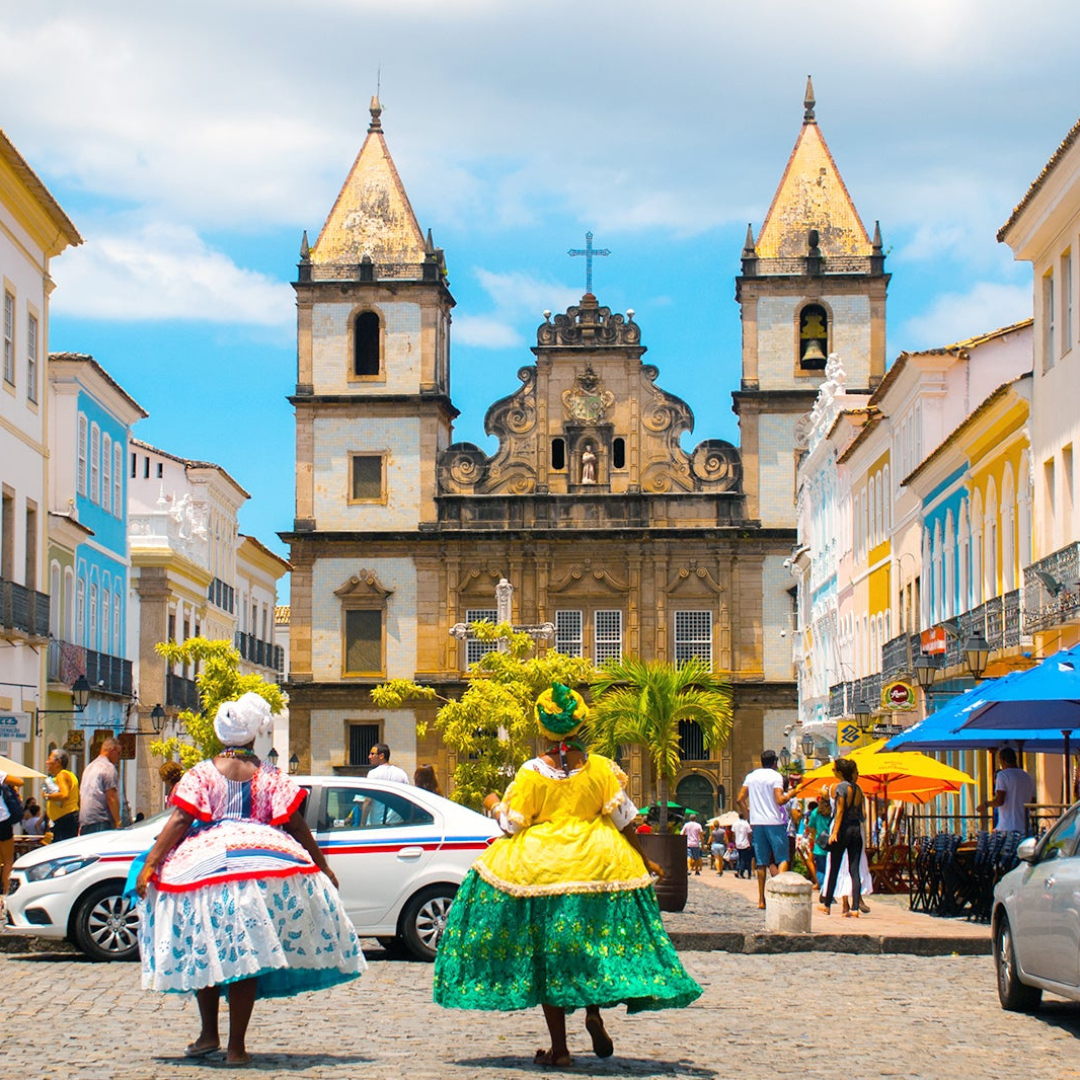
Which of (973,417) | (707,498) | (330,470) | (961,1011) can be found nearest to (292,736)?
(330,470)

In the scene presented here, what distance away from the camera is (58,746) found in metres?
39.2

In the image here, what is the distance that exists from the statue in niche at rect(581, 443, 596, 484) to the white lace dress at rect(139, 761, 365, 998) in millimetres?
53495

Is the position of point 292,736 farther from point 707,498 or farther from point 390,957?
point 390,957

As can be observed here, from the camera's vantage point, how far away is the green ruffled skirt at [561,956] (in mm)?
9648

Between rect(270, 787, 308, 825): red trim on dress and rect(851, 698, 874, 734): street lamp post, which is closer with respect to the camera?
rect(270, 787, 308, 825): red trim on dress

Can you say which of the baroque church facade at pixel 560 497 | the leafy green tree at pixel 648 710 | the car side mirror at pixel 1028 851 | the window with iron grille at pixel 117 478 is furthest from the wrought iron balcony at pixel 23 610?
the baroque church facade at pixel 560 497

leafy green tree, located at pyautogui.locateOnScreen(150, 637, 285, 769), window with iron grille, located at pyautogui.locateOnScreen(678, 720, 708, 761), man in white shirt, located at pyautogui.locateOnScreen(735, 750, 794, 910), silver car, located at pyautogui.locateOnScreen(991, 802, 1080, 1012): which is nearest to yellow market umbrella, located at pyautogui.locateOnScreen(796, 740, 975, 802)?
man in white shirt, located at pyautogui.locateOnScreen(735, 750, 794, 910)

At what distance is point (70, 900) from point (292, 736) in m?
46.5

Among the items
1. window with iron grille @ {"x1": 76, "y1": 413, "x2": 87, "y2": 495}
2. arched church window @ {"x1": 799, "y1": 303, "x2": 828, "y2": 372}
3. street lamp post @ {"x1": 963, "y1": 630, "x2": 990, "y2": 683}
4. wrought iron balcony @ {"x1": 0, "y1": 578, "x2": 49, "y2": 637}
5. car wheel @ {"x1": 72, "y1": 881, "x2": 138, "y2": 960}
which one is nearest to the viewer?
car wheel @ {"x1": 72, "y1": 881, "x2": 138, "y2": 960}

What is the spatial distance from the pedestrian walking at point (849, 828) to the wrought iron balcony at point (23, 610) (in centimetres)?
1416

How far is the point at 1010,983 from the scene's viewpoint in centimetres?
1234

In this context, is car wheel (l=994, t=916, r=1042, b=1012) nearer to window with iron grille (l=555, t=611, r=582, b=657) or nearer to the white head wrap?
the white head wrap

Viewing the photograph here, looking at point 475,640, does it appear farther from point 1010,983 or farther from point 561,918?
point 561,918

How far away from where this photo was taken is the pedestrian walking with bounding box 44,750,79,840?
70.5 feet
